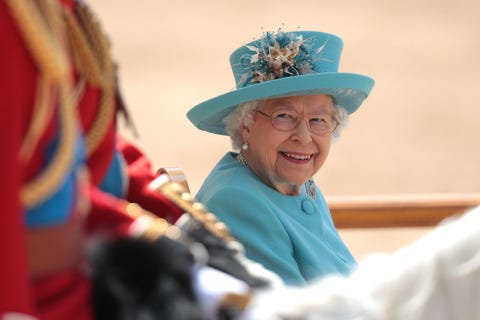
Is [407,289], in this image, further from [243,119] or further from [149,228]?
[243,119]

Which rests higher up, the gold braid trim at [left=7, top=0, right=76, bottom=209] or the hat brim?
the gold braid trim at [left=7, top=0, right=76, bottom=209]

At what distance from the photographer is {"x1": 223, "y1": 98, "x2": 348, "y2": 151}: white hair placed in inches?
102

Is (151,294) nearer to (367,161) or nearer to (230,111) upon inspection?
(230,111)

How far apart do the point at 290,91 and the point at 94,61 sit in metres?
1.25

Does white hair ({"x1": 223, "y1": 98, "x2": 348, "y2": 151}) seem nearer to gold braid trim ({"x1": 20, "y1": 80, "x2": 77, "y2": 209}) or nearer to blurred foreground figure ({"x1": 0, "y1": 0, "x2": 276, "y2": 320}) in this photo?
blurred foreground figure ({"x1": 0, "y1": 0, "x2": 276, "y2": 320})

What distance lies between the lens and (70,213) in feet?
3.69

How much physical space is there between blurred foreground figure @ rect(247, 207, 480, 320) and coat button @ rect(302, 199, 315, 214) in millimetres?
1228

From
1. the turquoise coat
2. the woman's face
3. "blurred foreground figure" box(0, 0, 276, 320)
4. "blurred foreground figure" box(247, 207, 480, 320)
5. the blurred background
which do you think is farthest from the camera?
the blurred background

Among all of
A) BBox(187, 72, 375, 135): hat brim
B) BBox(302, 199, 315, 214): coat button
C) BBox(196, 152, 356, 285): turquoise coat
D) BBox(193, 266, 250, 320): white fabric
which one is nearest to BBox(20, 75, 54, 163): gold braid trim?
BBox(193, 266, 250, 320): white fabric

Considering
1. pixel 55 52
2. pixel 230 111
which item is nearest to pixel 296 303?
pixel 55 52

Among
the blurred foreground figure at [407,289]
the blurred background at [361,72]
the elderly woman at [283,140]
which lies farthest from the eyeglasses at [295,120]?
the blurred background at [361,72]

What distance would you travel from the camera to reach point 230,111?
2.65 meters

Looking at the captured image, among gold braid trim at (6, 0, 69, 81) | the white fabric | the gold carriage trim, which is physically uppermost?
gold braid trim at (6, 0, 69, 81)

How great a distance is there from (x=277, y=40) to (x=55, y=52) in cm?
161
